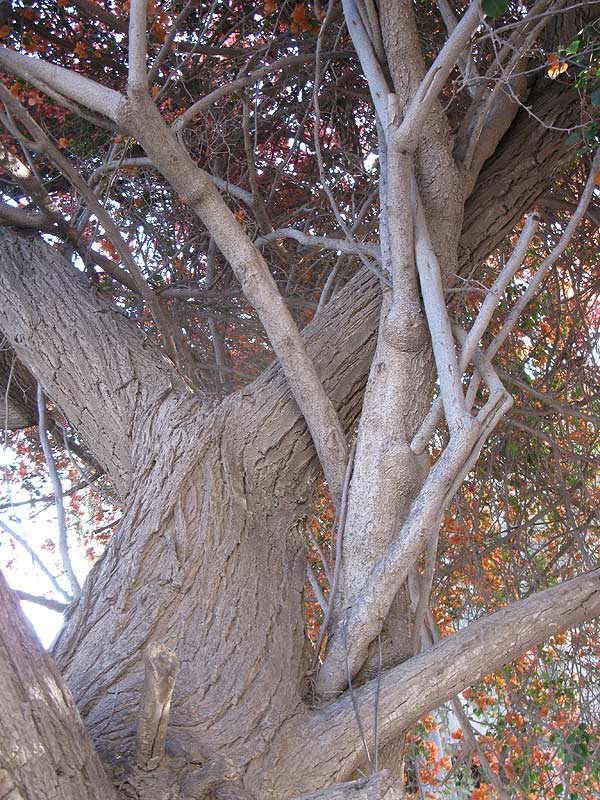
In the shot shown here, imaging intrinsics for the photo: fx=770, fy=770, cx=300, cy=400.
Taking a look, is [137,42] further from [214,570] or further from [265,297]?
[214,570]

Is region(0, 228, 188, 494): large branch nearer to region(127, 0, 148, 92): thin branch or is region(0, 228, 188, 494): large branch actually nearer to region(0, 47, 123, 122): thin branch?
region(0, 47, 123, 122): thin branch

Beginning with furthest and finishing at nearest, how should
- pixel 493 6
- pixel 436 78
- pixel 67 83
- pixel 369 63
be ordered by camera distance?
pixel 369 63 → pixel 67 83 → pixel 436 78 → pixel 493 6

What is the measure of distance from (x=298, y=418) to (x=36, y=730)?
1.15m

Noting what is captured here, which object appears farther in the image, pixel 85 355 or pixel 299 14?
pixel 299 14

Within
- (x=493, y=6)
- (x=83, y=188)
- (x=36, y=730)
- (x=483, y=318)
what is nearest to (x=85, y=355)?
(x=83, y=188)

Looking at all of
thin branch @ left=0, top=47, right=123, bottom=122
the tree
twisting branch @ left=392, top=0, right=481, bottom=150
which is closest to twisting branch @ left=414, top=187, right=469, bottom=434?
the tree

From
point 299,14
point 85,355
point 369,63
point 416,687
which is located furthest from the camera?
point 299,14

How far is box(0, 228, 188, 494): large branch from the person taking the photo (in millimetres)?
2266

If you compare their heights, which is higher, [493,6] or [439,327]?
[493,6]

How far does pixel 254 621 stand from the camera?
→ 5.77ft

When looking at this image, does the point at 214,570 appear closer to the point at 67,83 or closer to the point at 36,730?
the point at 36,730

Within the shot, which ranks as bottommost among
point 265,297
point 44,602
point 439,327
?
point 44,602

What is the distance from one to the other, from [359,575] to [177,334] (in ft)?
6.13

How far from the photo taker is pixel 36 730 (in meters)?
1.19
